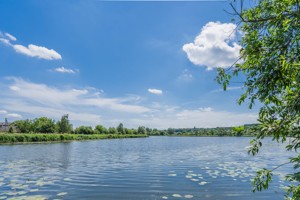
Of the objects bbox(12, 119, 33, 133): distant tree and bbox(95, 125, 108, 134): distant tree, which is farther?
bbox(95, 125, 108, 134): distant tree

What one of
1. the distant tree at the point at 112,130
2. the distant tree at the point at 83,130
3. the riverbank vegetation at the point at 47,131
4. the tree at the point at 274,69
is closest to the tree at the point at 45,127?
the riverbank vegetation at the point at 47,131

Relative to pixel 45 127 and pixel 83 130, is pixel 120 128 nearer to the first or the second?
pixel 83 130

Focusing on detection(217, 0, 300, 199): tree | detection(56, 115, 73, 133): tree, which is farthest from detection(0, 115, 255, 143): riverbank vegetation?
detection(217, 0, 300, 199): tree

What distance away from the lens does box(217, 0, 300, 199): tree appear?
3.80 meters

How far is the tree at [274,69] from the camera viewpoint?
3.80 m

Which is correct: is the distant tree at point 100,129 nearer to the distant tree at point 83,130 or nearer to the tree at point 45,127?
the distant tree at point 83,130

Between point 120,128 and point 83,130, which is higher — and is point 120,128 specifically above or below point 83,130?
above

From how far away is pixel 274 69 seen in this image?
4137 millimetres

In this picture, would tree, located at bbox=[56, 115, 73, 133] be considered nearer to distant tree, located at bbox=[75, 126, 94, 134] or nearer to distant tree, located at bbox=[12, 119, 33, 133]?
distant tree, located at bbox=[12, 119, 33, 133]

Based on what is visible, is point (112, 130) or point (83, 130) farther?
point (112, 130)

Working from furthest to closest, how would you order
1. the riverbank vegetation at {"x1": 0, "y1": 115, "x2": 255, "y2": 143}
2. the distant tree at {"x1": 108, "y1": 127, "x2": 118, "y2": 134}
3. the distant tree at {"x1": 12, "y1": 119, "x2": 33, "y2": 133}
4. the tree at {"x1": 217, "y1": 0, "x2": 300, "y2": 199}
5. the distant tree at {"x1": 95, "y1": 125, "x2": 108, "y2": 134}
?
the distant tree at {"x1": 108, "y1": 127, "x2": 118, "y2": 134} → the distant tree at {"x1": 95, "y1": 125, "x2": 108, "y2": 134} → the distant tree at {"x1": 12, "y1": 119, "x2": 33, "y2": 133} → the riverbank vegetation at {"x1": 0, "y1": 115, "x2": 255, "y2": 143} → the tree at {"x1": 217, "y1": 0, "x2": 300, "y2": 199}

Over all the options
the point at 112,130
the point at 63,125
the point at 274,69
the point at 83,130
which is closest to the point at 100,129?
the point at 112,130

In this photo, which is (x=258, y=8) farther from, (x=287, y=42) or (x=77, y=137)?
(x=77, y=137)

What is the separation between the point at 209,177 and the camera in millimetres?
19172
